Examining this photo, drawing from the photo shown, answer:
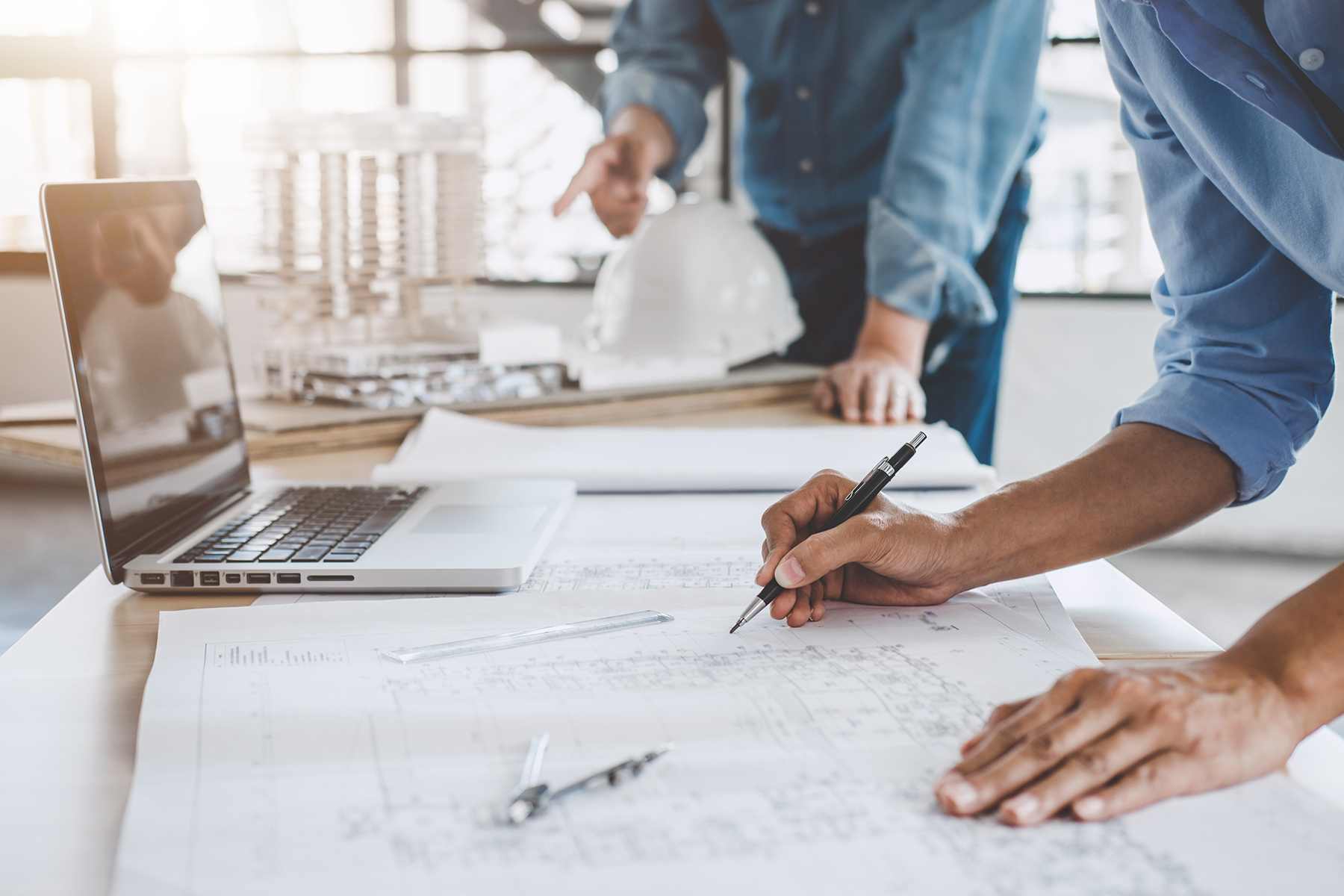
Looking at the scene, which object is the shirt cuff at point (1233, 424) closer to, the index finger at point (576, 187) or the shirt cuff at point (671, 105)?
the index finger at point (576, 187)

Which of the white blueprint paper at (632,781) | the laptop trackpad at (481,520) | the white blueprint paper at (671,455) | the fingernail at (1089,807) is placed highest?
the fingernail at (1089,807)

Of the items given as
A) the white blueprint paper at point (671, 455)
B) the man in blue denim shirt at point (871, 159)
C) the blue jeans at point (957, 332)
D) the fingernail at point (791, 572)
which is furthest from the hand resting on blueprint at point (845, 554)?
the blue jeans at point (957, 332)

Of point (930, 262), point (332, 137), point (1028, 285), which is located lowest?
point (1028, 285)

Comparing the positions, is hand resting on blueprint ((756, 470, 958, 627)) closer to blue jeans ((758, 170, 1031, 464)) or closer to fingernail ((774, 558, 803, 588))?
fingernail ((774, 558, 803, 588))

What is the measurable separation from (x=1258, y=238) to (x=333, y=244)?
3.57 feet

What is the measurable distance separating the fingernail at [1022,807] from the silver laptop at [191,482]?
1.42 feet

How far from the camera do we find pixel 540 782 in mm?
524

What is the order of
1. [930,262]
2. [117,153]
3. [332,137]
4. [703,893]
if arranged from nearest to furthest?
[703,893] → [332,137] → [930,262] → [117,153]

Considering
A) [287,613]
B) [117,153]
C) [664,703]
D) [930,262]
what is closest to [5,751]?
[287,613]

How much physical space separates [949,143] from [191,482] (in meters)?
1.12

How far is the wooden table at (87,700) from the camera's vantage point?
489mm

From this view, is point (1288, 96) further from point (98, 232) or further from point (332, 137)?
point (332, 137)

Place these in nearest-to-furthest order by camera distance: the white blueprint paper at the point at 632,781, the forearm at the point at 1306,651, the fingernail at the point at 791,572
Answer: the white blueprint paper at the point at 632,781 → the forearm at the point at 1306,651 → the fingernail at the point at 791,572

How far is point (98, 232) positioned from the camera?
33.8 inches
